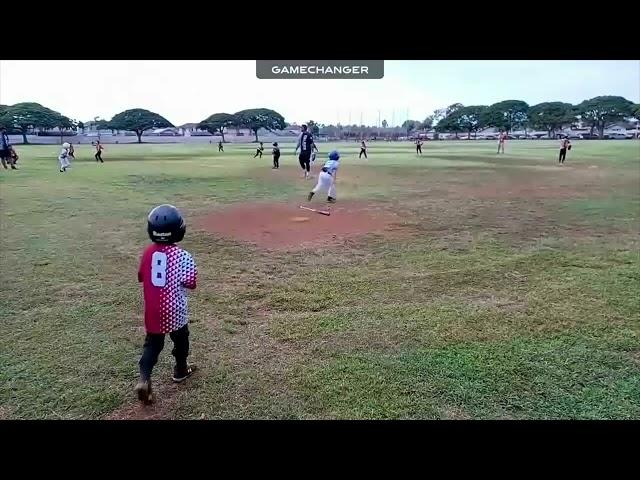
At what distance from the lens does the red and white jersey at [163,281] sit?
2.76m

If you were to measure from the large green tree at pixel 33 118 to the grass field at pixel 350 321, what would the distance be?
8.30 meters

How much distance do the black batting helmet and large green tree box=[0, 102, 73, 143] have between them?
1403cm

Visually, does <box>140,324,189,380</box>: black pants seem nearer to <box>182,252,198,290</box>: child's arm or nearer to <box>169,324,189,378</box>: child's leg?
<box>169,324,189,378</box>: child's leg

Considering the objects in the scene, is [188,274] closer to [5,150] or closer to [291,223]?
[291,223]

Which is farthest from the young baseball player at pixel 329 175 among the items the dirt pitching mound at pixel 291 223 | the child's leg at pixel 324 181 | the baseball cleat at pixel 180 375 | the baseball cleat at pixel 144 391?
the baseball cleat at pixel 144 391

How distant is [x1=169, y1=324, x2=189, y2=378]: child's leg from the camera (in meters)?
2.96

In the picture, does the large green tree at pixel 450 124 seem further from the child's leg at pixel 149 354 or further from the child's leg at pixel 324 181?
the child's leg at pixel 149 354

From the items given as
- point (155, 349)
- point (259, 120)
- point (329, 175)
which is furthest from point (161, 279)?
point (259, 120)

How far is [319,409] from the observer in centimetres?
273

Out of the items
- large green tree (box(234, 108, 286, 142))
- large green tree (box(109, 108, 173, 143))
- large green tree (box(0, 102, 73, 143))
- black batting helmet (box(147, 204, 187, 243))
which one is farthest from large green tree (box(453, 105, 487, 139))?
black batting helmet (box(147, 204, 187, 243))

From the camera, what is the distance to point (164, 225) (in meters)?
2.74

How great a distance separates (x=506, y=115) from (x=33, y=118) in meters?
36.4
